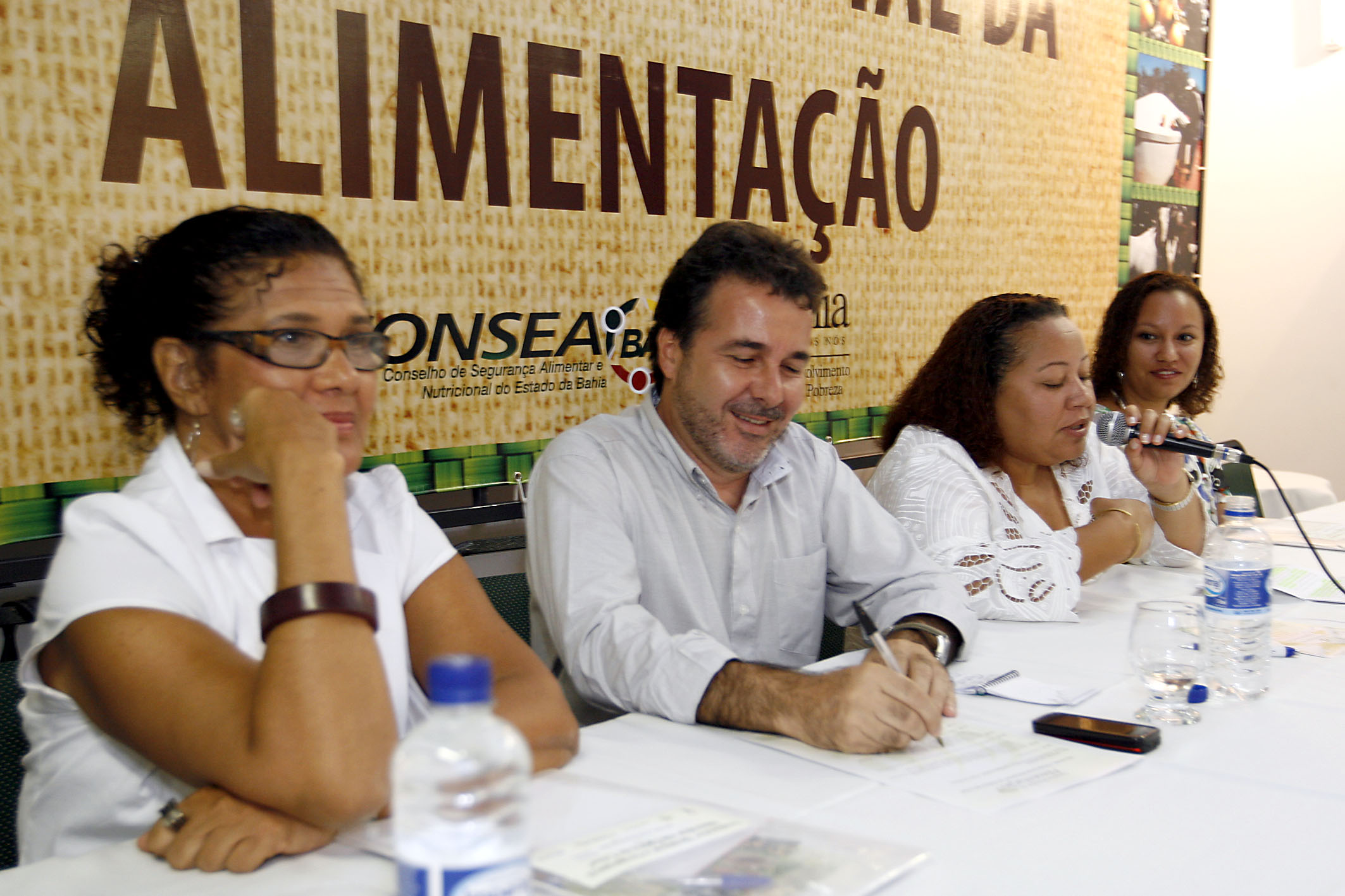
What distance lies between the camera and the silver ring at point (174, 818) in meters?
1.01

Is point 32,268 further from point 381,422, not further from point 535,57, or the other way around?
point 535,57

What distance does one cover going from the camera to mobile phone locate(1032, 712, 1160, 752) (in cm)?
128

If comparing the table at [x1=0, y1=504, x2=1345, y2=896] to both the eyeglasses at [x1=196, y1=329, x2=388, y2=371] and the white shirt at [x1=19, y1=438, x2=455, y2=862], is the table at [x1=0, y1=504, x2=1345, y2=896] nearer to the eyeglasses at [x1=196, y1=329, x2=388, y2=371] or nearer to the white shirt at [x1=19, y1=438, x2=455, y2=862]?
the white shirt at [x1=19, y1=438, x2=455, y2=862]

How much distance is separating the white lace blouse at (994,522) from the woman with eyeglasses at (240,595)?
102 centimetres

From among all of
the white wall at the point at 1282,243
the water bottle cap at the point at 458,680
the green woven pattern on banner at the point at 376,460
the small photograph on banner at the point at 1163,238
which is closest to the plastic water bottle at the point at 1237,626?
the water bottle cap at the point at 458,680

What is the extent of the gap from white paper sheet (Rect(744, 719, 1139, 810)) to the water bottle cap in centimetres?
67

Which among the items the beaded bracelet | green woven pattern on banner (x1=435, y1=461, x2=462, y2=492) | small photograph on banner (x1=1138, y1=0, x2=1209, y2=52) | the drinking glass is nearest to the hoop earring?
green woven pattern on banner (x1=435, y1=461, x2=462, y2=492)

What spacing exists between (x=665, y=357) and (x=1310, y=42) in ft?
14.7

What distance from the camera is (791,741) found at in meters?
1.32

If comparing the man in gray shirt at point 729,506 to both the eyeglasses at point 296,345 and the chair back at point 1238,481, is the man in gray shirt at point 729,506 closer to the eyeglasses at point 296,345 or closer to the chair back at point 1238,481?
the eyeglasses at point 296,345

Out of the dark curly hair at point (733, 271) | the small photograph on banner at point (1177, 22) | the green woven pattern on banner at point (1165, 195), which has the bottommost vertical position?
the dark curly hair at point (733, 271)

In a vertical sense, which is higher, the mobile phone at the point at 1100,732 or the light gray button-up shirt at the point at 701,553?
the light gray button-up shirt at the point at 701,553

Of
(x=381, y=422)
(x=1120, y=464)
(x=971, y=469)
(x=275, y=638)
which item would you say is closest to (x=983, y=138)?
(x=1120, y=464)

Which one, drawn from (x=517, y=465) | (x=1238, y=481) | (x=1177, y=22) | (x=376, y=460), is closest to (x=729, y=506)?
(x=517, y=465)
